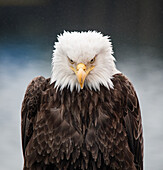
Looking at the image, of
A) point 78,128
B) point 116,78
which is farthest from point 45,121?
point 116,78

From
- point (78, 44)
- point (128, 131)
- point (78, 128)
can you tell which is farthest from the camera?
point (128, 131)

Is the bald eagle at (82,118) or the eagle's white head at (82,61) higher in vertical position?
the eagle's white head at (82,61)

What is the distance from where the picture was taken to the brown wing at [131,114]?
2.20 meters

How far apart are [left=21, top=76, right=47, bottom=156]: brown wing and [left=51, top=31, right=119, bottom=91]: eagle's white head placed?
5.0 inches

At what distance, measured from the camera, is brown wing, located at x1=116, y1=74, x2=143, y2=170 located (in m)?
2.20

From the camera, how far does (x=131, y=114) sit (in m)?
2.24

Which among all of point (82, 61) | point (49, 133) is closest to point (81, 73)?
point (82, 61)

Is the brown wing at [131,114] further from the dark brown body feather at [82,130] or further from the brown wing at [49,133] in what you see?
the brown wing at [49,133]

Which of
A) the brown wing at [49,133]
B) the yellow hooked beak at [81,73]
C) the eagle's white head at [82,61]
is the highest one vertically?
the eagle's white head at [82,61]

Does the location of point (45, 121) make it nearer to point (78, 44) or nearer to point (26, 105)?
point (26, 105)

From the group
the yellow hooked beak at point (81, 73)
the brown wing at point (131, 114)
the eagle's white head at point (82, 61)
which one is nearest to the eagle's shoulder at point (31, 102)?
the eagle's white head at point (82, 61)

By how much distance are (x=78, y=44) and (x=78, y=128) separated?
512 mm

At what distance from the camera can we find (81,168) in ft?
7.02

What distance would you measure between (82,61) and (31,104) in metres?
0.50
